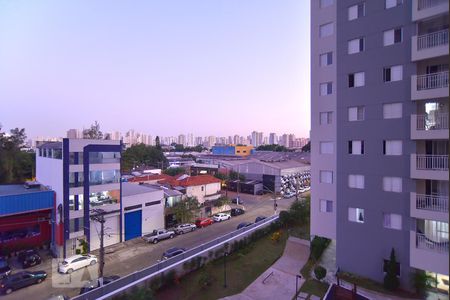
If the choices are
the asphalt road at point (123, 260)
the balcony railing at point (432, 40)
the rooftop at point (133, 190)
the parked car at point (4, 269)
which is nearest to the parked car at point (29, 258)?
the asphalt road at point (123, 260)

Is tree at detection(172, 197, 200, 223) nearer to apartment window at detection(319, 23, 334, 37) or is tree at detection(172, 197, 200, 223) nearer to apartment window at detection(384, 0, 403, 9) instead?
apartment window at detection(319, 23, 334, 37)

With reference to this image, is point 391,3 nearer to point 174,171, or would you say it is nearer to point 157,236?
point 157,236

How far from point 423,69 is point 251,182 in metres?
36.8

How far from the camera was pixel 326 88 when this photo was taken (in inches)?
734

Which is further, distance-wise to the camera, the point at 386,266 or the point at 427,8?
the point at 386,266

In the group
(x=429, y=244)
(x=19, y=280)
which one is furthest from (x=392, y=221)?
(x=19, y=280)

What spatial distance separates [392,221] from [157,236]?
62.8ft

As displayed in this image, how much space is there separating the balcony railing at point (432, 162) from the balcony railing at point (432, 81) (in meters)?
3.34

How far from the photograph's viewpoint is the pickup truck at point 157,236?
26281mm

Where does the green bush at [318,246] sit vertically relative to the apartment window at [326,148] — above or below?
below

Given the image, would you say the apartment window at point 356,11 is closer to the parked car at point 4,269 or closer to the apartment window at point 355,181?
the apartment window at point 355,181

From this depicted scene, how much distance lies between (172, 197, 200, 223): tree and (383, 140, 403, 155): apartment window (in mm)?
20843

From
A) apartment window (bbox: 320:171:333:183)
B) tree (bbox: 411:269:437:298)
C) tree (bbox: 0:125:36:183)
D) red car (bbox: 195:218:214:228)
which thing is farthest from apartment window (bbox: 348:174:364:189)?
tree (bbox: 0:125:36:183)

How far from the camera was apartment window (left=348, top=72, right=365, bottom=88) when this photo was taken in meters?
16.5
